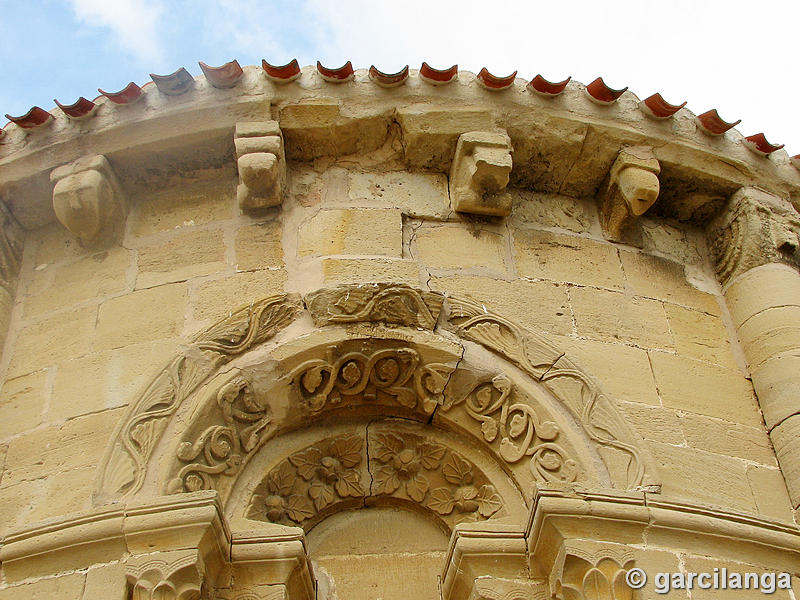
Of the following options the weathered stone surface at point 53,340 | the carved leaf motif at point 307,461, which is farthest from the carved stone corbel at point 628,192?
the weathered stone surface at point 53,340

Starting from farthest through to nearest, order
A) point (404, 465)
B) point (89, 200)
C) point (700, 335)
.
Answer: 1. point (89, 200)
2. point (700, 335)
3. point (404, 465)

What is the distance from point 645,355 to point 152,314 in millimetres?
2276

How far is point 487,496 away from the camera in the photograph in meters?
4.07

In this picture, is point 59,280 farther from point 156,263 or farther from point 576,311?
point 576,311

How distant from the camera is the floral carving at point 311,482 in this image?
4039 mm

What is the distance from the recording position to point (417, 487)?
4223 mm

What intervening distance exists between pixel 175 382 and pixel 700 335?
2.49 meters

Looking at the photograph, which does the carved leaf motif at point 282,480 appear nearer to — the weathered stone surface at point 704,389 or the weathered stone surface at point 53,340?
the weathered stone surface at point 53,340

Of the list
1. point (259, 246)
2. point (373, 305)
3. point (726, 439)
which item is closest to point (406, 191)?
point (259, 246)

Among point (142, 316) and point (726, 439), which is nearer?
point (726, 439)

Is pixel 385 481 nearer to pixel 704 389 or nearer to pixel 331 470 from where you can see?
pixel 331 470

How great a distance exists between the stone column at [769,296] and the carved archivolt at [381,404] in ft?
2.69

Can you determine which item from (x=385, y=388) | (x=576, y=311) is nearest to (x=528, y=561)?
(x=385, y=388)

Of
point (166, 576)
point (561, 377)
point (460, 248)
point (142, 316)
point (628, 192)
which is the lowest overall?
point (166, 576)
